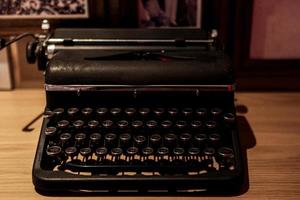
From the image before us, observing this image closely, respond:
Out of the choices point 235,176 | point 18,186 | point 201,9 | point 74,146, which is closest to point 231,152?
point 235,176

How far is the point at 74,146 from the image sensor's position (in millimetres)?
1112

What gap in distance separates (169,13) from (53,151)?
664mm

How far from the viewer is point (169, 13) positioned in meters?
1.50

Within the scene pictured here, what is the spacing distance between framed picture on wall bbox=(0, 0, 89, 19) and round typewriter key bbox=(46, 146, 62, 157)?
0.56m

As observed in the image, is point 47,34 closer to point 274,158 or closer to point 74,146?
point 74,146

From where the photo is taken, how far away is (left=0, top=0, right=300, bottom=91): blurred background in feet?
4.84

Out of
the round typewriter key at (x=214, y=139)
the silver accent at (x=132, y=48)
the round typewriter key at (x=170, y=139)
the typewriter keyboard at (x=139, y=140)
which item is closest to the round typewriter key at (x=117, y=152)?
the typewriter keyboard at (x=139, y=140)

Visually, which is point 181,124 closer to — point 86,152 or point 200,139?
point 200,139

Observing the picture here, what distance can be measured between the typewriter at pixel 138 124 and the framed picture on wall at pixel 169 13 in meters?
0.28

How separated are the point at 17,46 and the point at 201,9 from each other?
2.06 ft

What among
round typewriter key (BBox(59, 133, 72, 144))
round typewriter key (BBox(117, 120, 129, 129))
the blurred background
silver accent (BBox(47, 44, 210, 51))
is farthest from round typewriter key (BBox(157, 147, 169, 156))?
the blurred background

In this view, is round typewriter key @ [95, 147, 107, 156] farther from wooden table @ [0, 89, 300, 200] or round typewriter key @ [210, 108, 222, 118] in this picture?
round typewriter key @ [210, 108, 222, 118]

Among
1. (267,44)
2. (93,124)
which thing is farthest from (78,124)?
(267,44)

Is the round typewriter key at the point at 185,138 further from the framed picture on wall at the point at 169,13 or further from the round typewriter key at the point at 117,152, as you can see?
the framed picture on wall at the point at 169,13
